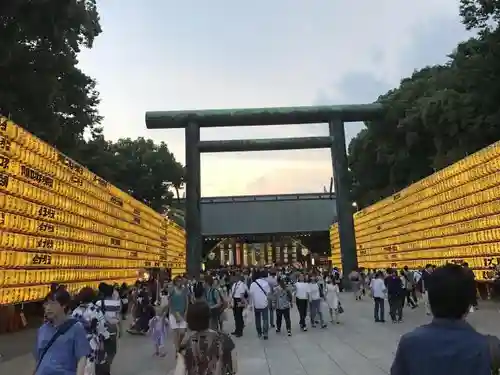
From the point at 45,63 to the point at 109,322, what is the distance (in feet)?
51.4

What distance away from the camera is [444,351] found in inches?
85.7

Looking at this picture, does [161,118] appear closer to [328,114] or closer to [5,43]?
[328,114]

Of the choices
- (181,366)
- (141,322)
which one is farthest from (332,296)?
(181,366)

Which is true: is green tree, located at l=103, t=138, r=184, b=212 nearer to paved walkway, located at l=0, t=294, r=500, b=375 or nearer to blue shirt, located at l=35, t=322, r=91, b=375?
paved walkway, located at l=0, t=294, r=500, b=375

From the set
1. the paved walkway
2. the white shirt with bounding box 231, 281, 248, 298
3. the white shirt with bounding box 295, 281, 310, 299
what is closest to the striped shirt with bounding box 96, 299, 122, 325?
the paved walkway

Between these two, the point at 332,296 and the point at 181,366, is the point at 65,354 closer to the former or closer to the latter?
the point at 181,366

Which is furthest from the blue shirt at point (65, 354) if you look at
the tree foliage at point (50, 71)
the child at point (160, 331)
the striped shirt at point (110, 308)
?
the tree foliage at point (50, 71)

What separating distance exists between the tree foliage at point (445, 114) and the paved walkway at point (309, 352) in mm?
11655

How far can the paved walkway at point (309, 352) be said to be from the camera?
26.8ft

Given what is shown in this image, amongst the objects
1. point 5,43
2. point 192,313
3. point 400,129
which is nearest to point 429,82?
point 400,129

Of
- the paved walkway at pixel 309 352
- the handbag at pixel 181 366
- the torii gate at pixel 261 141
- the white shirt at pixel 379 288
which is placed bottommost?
the paved walkway at pixel 309 352

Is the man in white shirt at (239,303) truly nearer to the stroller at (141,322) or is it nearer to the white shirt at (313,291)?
the white shirt at (313,291)

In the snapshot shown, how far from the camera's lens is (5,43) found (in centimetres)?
1597

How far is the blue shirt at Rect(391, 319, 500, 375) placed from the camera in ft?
7.11
